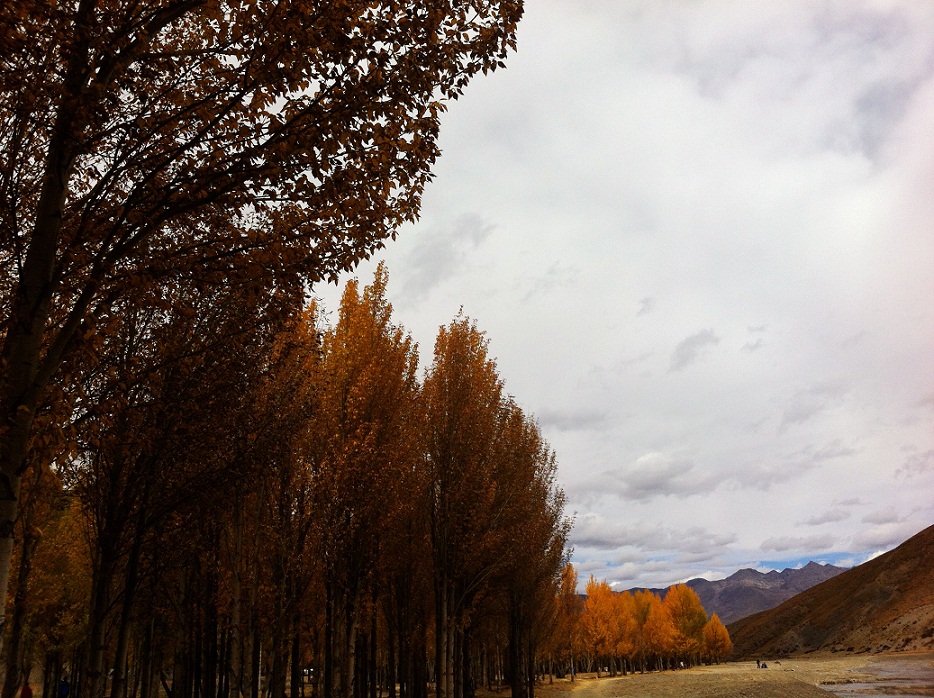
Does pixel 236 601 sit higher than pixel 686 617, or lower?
higher

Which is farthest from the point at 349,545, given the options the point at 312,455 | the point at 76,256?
the point at 76,256

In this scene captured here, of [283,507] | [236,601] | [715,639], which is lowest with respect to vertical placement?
[715,639]

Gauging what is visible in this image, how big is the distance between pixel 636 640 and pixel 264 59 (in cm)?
9912

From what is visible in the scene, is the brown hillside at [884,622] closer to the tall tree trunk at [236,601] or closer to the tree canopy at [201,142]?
the tall tree trunk at [236,601]

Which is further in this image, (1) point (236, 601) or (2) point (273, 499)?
(2) point (273, 499)

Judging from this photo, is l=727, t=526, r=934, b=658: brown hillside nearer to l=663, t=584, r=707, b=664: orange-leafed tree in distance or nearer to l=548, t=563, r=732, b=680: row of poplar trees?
l=548, t=563, r=732, b=680: row of poplar trees

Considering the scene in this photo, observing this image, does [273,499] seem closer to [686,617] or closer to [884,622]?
[686,617]

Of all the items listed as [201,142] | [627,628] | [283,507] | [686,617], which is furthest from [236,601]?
[686,617]

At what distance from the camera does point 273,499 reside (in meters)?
16.1

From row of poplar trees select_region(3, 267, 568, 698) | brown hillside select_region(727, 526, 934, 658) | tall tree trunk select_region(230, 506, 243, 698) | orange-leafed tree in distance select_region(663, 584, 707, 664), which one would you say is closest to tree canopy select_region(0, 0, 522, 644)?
row of poplar trees select_region(3, 267, 568, 698)

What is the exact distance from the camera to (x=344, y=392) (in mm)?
17578

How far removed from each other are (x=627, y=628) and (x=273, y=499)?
270 feet

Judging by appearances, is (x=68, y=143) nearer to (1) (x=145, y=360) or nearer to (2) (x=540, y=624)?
(1) (x=145, y=360)

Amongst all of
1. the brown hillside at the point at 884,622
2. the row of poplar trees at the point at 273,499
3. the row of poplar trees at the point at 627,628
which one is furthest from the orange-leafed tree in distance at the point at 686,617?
the row of poplar trees at the point at 273,499
